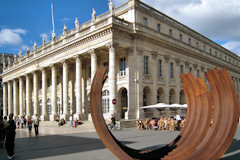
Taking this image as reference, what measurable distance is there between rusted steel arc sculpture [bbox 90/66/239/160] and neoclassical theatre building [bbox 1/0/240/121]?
1931 centimetres

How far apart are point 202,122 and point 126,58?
914 inches

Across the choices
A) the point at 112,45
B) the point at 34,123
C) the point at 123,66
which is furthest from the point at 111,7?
the point at 34,123

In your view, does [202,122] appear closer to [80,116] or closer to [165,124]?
[165,124]

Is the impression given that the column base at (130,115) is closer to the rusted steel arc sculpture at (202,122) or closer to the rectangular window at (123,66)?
the rectangular window at (123,66)

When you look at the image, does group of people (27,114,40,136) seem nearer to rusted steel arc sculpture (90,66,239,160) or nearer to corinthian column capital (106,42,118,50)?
corinthian column capital (106,42,118,50)

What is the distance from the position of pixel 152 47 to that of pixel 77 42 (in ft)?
34.8

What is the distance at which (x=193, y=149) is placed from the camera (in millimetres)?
7250

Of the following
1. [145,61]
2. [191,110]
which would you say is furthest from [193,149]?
[145,61]

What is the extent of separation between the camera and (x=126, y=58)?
30.6 metres

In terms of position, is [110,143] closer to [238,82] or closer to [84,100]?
[84,100]

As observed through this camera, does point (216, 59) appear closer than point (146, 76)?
No

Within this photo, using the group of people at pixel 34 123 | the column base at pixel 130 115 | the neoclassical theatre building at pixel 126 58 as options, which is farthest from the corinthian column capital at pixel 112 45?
the group of people at pixel 34 123

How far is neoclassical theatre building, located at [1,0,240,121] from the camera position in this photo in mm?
29109

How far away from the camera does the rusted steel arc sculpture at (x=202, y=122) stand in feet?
22.4
